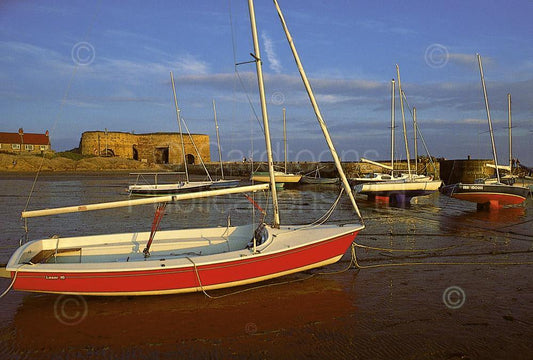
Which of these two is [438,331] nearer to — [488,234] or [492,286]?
[492,286]

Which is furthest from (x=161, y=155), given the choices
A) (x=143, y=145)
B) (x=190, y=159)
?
(x=190, y=159)

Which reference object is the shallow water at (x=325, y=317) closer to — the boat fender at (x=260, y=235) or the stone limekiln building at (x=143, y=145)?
the boat fender at (x=260, y=235)

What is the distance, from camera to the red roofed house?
68.5 metres

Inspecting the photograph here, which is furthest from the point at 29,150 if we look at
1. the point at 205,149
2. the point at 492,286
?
the point at 492,286

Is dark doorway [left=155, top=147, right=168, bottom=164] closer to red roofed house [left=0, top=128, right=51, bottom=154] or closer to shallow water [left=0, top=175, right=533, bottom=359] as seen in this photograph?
red roofed house [left=0, top=128, right=51, bottom=154]

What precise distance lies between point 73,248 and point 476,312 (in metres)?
7.92

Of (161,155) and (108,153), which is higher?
(108,153)

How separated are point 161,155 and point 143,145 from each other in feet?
12.2

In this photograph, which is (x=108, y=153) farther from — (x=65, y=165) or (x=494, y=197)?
(x=494, y=197)

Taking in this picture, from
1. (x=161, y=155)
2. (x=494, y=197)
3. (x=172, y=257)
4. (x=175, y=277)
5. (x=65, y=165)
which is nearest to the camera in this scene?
(x=175, y=277)

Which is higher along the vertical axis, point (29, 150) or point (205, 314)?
point (29, 150)

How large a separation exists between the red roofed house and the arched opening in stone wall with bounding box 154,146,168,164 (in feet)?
58.0

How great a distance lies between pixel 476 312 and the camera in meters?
7.43

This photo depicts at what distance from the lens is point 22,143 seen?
69812mm
